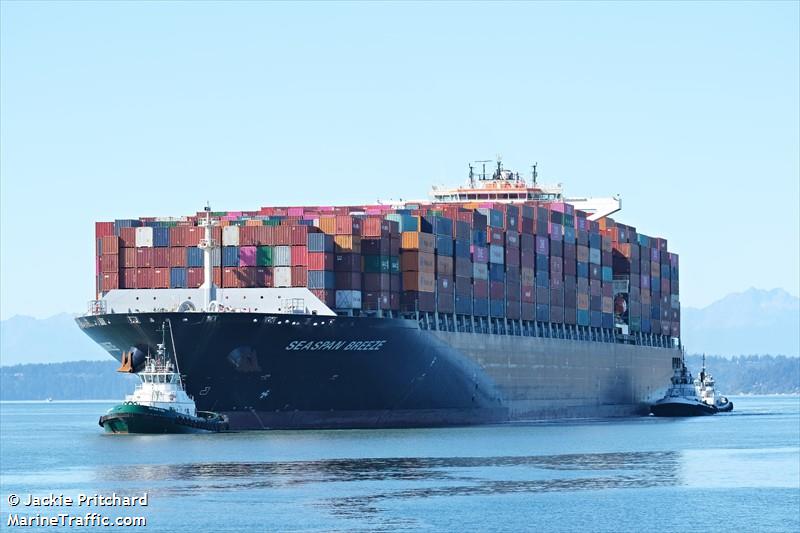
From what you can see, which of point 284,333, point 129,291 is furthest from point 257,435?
point 129,291

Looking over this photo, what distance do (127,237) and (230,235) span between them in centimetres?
560

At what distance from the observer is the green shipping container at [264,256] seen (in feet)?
271

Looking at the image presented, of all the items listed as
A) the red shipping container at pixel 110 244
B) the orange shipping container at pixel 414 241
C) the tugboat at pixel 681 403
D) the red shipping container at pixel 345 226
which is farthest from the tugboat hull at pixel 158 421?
the tugboat at pixel 681 403

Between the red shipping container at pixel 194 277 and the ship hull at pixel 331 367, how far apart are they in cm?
459

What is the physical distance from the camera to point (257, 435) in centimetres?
7869

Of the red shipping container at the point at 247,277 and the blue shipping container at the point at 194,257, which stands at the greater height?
the blue shipping container at the point at 194,257

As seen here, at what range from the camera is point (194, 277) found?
275 feet

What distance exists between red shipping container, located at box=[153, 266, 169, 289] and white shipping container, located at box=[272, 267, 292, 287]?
5597 millimetres

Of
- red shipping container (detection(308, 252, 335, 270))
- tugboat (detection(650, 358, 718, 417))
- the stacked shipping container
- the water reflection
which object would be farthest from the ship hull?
tugboat (detection(650, 358, 718, 417))

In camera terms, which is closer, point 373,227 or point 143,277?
point 143,277

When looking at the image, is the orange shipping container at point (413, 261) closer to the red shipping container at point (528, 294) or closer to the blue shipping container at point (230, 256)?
the blue shipping container at point (230, 256)

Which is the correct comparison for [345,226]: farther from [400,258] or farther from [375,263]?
[400,258]

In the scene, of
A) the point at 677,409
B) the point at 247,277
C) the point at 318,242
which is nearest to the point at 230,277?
the point at 247,277

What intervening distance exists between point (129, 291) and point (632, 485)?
33.6m
